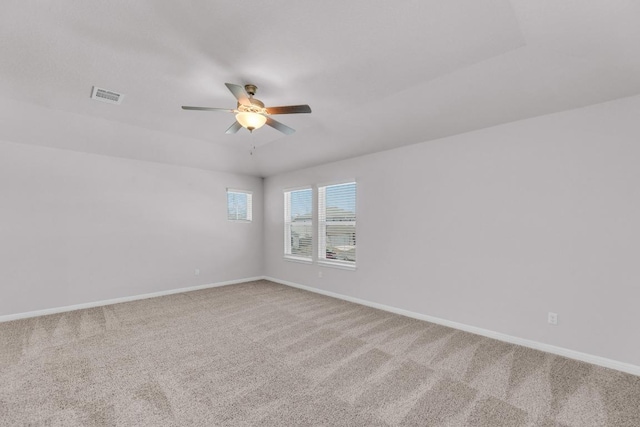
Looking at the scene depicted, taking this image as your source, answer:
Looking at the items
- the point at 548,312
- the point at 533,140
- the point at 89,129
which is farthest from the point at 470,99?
the point at 89,129

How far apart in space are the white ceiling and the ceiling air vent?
0.08 m

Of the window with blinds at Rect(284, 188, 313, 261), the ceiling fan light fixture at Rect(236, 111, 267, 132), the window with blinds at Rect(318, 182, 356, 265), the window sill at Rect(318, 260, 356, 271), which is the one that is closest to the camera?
the ceiling fan light fixture at Rect(236, 111, 267, 132)

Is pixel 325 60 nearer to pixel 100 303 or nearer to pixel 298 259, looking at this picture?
pixel 298 259

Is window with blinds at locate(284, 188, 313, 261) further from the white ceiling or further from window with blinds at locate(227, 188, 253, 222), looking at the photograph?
the white ceiling

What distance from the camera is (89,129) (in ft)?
13.0

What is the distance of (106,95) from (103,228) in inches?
97.1

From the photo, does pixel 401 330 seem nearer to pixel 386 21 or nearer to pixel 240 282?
pixel 386 21

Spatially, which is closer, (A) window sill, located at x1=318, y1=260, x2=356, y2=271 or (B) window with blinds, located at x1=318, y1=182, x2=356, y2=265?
(A) window sill, located at x1=318, y1=260, x2=356, y2=271

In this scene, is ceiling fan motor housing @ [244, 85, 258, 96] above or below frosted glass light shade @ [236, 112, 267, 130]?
above

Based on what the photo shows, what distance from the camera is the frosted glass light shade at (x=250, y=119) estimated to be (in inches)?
109

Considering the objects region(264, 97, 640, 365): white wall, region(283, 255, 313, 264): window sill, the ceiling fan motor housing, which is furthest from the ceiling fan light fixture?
region(283, 255, 313, 264): window sill

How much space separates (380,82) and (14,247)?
529 centimetres

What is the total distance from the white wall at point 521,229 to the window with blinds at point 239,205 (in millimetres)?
3066

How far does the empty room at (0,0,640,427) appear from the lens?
202 centimetres
